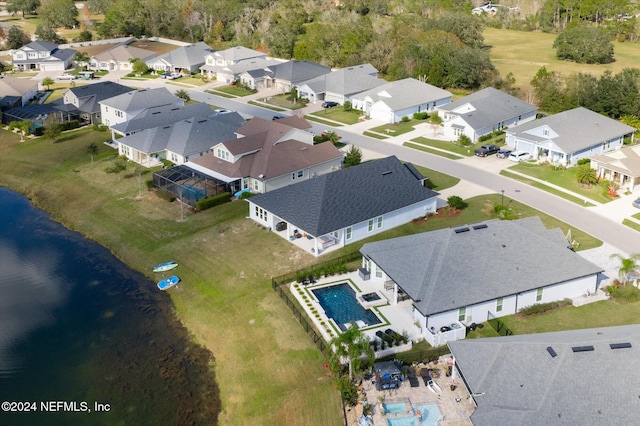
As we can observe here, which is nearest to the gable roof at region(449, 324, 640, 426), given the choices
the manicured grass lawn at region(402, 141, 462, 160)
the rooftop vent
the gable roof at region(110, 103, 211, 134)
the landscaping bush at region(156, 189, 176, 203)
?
the rooftop vent

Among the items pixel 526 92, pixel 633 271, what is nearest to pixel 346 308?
pixel 633 271

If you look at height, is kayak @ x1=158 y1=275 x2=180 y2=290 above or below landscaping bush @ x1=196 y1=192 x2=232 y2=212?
below

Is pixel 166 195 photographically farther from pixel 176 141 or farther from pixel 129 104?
pixel 129 104

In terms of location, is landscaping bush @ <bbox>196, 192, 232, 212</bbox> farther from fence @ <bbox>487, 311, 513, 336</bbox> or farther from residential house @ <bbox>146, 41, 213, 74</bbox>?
residential house @ <bbox>146, 41, 213, 74</bbox>

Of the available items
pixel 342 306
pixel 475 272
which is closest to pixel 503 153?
pixel 475 272

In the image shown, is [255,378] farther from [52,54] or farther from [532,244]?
[52,54]

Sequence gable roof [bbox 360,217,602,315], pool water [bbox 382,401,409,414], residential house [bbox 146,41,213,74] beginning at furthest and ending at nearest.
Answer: residential house [bbox 146,41,213,74]
gable roof [bbox 360,217,602,315]
pool water [bbox 382,401,409,414]
